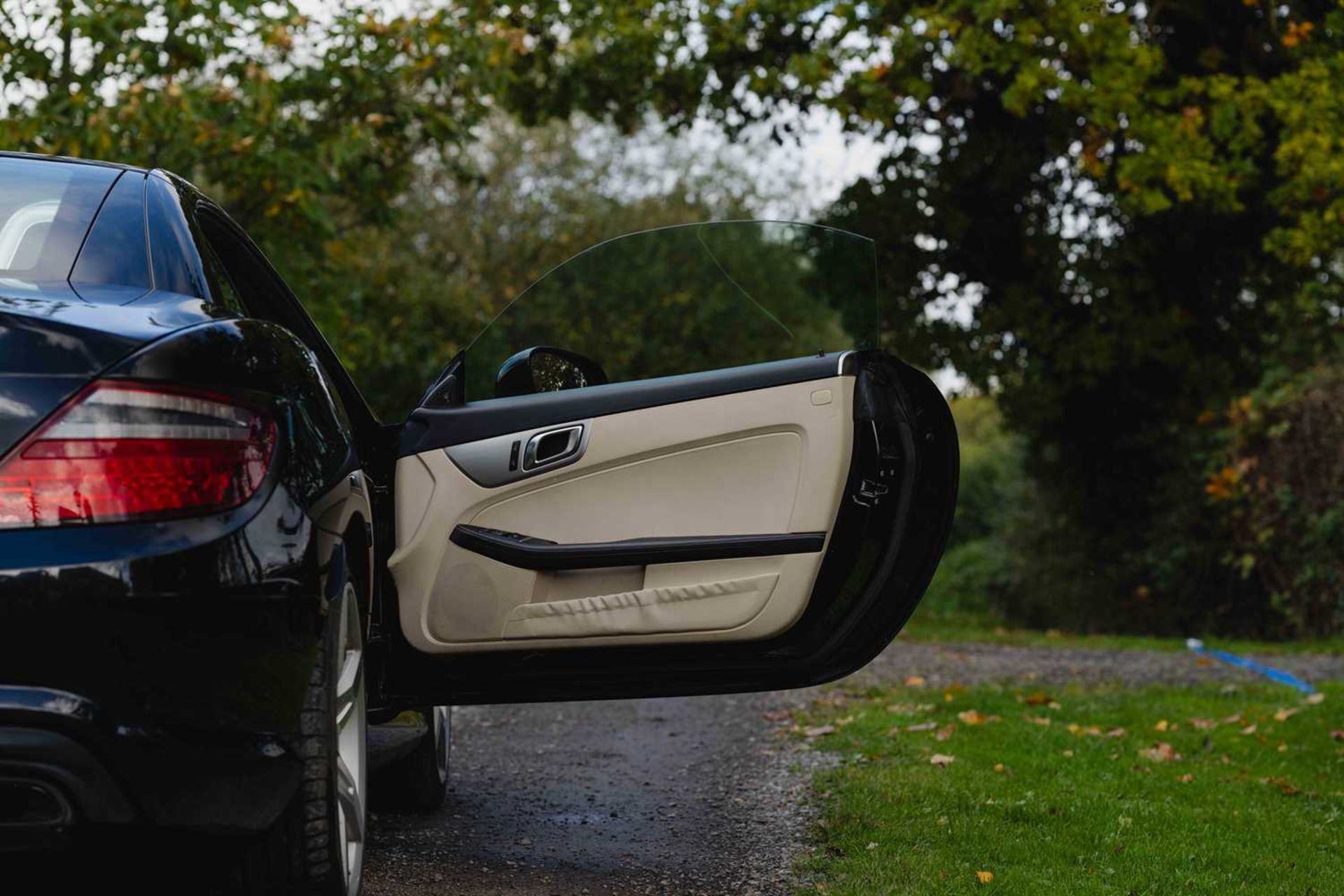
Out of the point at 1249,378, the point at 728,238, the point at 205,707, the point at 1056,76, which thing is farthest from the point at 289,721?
the point at 1249,378

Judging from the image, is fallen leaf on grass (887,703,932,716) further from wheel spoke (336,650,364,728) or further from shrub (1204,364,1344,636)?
shrub (1204,364,1344,636)

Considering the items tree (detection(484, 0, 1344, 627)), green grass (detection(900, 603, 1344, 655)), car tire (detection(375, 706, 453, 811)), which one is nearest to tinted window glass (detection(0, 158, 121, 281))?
car tire (detection(375, 706, 453, 811))

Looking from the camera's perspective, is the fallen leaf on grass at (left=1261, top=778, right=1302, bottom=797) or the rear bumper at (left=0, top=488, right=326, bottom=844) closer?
the rear bumper at (left=0, top=488, right=326, bottom=844)

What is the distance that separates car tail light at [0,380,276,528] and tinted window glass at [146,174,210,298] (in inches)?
18.1

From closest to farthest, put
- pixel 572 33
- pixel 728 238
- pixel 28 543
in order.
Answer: pixel 28 543
pixel 728 238
pixel 572 33

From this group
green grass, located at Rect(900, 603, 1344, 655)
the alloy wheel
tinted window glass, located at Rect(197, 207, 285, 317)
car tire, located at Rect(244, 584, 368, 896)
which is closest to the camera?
car tire, located at Rect(244, 584, 368, 896)

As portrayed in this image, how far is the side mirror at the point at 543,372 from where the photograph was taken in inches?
154

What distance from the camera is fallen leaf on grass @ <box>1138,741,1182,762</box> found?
703 centimetres

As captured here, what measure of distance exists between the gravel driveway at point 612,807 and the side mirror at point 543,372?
4.55 feet

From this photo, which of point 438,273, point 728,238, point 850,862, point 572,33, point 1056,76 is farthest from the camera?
point 438,273

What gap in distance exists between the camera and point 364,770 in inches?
134

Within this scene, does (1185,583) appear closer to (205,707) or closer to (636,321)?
(636,321)

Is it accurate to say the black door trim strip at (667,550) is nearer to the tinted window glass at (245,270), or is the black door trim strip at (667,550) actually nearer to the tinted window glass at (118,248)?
the tinted window glass at (245,270)

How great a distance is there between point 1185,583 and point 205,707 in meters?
18.2
